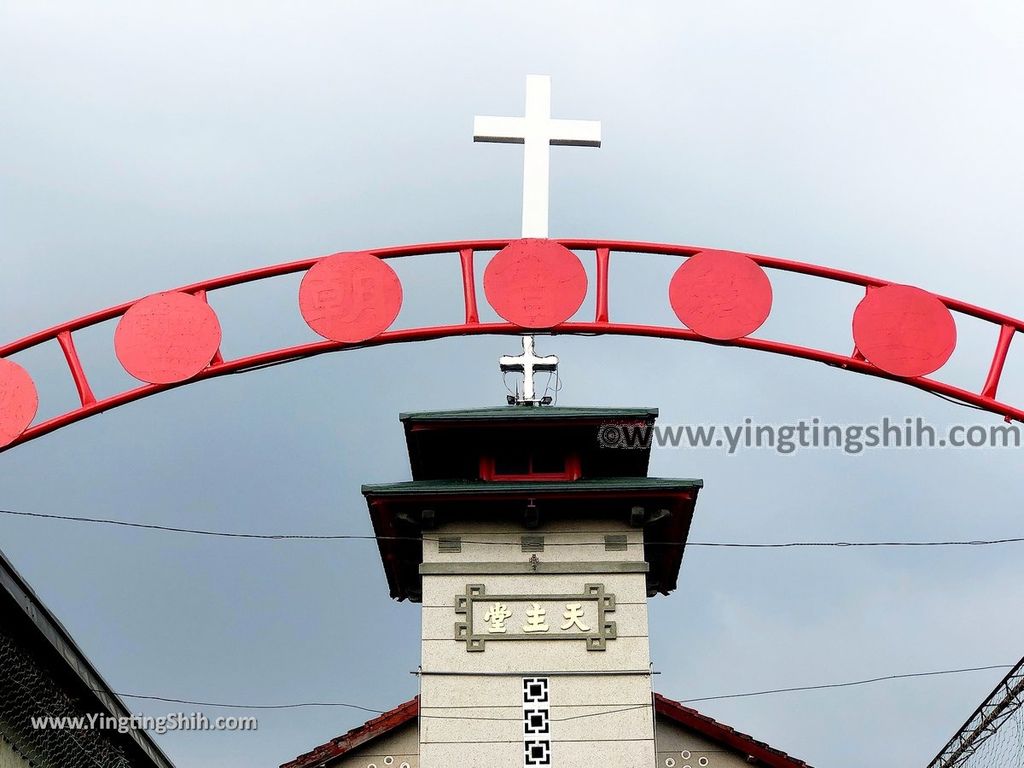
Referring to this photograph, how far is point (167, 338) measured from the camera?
13.7 m

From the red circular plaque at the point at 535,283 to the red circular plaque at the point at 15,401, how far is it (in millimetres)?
4207

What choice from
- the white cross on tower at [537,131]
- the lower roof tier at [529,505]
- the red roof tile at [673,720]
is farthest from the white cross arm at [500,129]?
the red roof tile at [673,720]

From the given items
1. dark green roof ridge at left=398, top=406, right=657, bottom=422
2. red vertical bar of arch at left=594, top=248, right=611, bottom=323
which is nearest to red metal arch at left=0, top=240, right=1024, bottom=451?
red vertical bar of arch at left=594, top=248, right=611, bottom=323

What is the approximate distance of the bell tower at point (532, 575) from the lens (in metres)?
19.0

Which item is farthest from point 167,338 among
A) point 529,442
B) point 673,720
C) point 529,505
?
point 673,720

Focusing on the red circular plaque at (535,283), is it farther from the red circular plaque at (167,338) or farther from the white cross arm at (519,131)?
the white cross arm at (519,131)

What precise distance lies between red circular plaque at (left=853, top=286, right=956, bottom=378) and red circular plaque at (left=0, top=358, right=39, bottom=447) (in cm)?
752

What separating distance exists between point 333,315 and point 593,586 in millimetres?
7275

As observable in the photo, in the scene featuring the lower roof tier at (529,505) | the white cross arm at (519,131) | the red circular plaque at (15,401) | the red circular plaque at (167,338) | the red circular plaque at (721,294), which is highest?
Answer: the white cross arm at (519,131)

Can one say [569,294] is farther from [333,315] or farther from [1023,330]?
[1023,330]

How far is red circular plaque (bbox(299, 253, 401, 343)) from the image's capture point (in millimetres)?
13773

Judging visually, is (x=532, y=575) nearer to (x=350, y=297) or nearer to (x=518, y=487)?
(x=518, y=487)

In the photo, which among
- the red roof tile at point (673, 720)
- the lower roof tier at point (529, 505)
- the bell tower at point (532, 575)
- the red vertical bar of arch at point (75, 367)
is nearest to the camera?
the red vertical bar of arch at point (75, 367)

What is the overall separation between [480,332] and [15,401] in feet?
13.8
